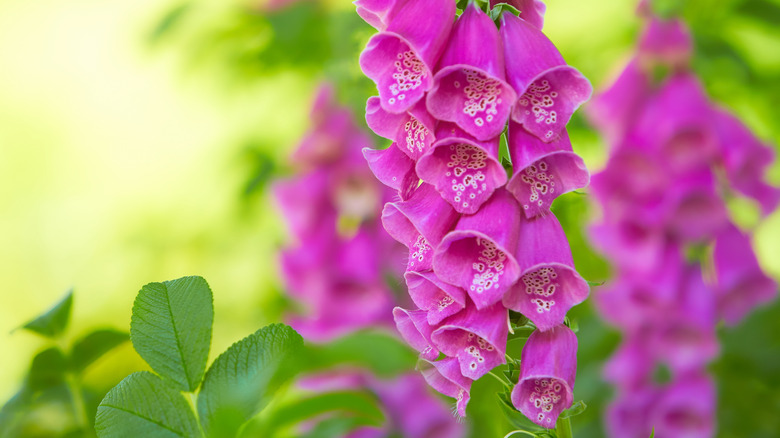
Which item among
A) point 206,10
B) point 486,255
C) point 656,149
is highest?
point 206,10

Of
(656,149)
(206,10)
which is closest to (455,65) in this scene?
(656,149)

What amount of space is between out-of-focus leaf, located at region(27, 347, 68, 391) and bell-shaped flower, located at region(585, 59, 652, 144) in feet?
2.70

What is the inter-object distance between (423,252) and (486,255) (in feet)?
0.13

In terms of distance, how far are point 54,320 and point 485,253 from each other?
0.90 ft

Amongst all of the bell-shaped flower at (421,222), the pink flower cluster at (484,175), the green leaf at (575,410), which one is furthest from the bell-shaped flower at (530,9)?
the green leaf at (575,410)

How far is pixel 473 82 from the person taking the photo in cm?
44

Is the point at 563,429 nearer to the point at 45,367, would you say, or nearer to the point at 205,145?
the point at 45,367

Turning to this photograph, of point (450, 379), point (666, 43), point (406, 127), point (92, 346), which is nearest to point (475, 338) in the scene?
point (450, 379)

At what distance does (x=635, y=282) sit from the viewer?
1084 millimetres

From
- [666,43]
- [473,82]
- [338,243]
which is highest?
[666,43]

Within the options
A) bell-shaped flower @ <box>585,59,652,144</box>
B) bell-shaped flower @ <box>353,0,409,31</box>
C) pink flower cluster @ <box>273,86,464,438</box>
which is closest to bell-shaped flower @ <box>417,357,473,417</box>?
bell-shaped flower @ <box>353,0,409,31</box>

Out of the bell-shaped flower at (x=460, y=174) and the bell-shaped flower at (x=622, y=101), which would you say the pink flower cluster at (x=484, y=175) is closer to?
the bell-shaped flower at (x=460, y=174)

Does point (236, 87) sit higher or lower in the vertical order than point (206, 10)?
lower

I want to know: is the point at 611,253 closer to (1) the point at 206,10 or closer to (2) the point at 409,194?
(2) the point at 409,194
